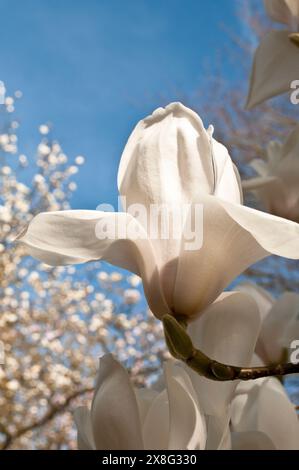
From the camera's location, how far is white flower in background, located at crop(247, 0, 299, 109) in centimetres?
54

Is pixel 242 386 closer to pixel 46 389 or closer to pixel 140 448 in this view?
pixel 140 448

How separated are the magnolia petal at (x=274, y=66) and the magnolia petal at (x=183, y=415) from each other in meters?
0.27

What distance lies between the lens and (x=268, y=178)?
70cm

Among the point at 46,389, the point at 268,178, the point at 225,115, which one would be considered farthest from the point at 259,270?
the point at 268,178

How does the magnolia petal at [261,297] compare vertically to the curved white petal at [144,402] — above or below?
below

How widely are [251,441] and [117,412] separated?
0.10m

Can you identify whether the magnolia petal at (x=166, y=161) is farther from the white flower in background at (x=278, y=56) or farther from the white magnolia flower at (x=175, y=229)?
the white flower in background at (x=278, y=56)

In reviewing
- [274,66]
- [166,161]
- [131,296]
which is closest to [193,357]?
[166,161]

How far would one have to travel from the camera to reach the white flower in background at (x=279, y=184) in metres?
0.66

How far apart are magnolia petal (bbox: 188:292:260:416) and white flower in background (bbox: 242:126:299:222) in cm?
23

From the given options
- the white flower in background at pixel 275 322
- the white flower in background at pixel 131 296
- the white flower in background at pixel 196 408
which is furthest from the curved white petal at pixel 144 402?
the white flower in background at pixel 131 296

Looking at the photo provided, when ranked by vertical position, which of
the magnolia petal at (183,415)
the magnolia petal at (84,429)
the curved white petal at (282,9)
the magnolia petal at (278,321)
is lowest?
the magnolia petal at (278,321)

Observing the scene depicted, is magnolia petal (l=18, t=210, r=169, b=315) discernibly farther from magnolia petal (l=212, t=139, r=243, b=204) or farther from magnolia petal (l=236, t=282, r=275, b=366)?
magnolia petal (l=236, t=282, r=275, b=366)

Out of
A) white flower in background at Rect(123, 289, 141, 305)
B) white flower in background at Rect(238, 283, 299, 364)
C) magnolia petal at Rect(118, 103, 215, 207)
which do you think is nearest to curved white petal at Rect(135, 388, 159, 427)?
magnolia petal at Rect(118, 103, 215, 207)
